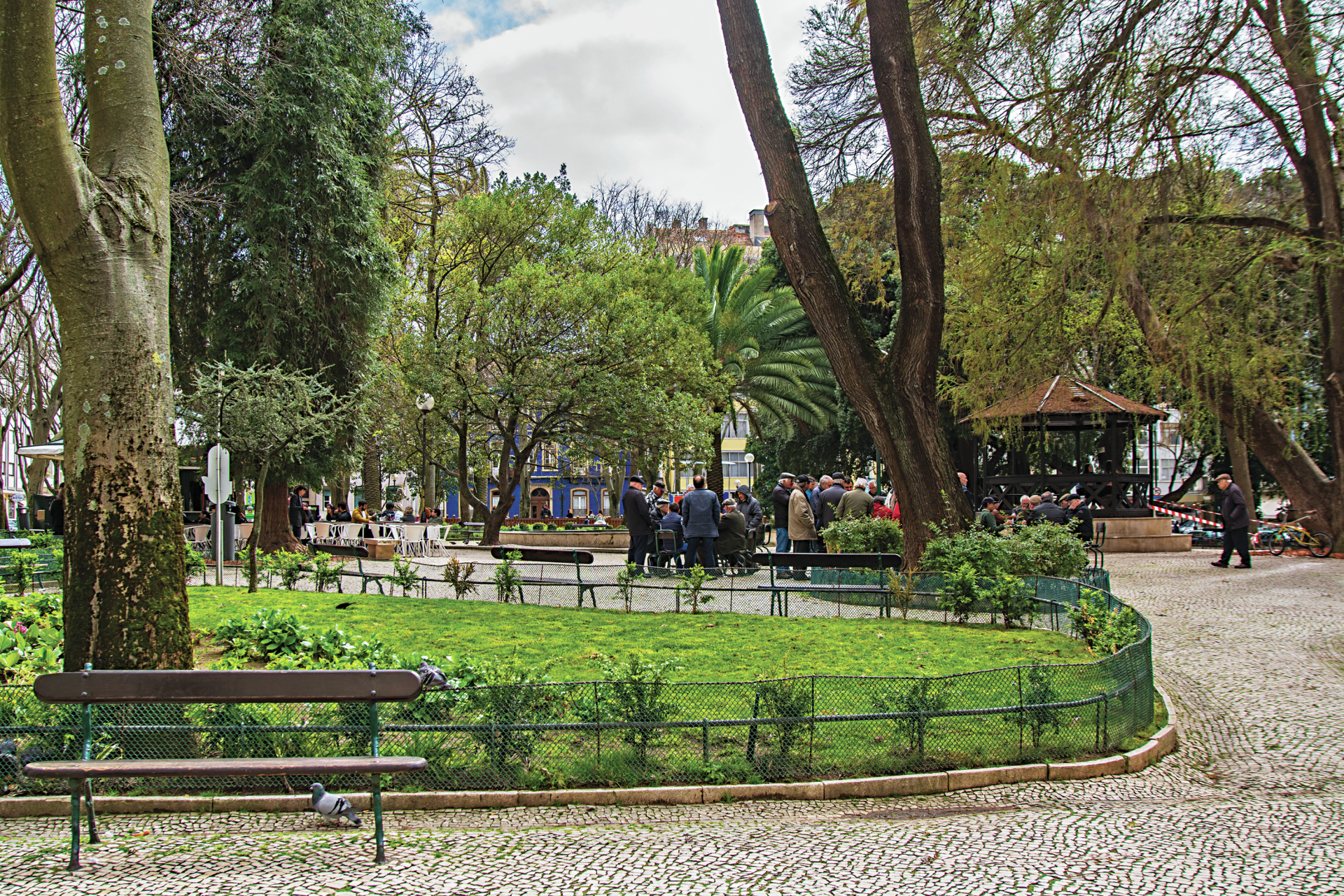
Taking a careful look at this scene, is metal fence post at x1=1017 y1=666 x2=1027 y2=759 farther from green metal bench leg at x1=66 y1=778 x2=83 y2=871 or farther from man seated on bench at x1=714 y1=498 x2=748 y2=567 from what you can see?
man seated on bench at x1=714 y1=498 x2=748 y2=567

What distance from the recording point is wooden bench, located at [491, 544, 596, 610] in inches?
493

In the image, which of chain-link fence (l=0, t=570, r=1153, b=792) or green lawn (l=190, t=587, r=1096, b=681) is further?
green lawn (l=190, t=587, r=1096, b=681)

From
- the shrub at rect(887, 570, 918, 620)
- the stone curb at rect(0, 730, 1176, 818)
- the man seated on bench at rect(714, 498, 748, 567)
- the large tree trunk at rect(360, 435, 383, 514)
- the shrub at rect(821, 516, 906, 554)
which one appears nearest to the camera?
the stone curb at rect(0, 730, 1176, 818)

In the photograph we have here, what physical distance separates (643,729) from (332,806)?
63.3 inches

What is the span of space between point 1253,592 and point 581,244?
18.4 m

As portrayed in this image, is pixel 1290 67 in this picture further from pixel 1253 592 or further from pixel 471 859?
pixel 471 859

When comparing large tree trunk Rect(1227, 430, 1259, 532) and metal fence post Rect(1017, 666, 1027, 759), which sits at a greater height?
large tree trunk Rect(1227, 430, 1259, 532)

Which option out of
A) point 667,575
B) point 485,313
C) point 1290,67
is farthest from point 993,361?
point 485,313

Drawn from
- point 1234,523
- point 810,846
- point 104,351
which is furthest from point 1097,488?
point 104,351

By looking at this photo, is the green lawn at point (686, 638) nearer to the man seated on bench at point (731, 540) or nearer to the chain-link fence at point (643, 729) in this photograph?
the chain-link fence at point (643, 729)

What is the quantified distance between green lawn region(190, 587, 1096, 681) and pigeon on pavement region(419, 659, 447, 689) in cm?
154

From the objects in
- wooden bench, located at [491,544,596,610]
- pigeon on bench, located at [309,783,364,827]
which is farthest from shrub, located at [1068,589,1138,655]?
wooden bench, located at [491,544,596,610]

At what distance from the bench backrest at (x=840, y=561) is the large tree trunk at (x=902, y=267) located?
118 cm

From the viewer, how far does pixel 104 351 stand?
5.98 meters
